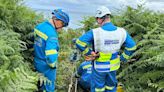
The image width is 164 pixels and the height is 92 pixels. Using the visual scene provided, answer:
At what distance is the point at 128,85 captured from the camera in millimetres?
8469

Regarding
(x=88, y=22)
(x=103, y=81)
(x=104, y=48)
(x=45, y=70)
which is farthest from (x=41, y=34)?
(x=88, y=22)

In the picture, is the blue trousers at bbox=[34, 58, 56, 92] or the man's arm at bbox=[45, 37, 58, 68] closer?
the man's arm at bbox=[45, 37, 58, 68]

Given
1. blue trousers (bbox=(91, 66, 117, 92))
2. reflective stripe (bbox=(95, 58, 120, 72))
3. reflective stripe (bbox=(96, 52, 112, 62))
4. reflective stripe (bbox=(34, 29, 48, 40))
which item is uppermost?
reflective stripe (bbox=(34, 29, 48, 40))

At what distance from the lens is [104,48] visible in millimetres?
7449

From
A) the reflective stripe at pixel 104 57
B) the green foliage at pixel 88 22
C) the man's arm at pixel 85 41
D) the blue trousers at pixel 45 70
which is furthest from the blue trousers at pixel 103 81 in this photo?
the green foliage at pixel 88 22

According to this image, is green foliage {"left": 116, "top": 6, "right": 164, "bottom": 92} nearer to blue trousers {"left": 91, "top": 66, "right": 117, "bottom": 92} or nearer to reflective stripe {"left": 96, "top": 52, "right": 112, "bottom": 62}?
blue trousers {"left": 91, "top": 66, "right": 117, "bottom": 92}

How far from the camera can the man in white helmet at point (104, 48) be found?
7367 mm

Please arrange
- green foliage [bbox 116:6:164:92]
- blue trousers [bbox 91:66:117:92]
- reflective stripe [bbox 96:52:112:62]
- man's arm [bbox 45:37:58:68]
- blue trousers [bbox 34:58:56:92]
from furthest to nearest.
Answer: green foliage [bbox 116:6:164:92] → blue trousers [bbox 91:66:117:92] → reflective stripe [bbox 96:52:112:62] → blue trousers [bbox 34:58:56:92] → man's arm [bbox 45:37:58:68]

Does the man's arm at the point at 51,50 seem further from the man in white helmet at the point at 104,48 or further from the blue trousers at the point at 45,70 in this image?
the man in white helmet at the point at 104,48

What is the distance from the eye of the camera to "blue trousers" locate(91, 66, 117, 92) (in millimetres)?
7664

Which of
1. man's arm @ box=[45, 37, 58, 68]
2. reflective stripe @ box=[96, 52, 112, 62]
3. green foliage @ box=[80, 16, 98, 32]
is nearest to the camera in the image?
man's arm @ box=[45, 37, 58, 68]

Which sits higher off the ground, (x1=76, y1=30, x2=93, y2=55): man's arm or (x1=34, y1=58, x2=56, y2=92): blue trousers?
(x1=76, y1=30, x2=93, y2=55): man's arm

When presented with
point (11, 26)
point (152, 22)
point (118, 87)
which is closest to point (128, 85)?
point (118, 87)

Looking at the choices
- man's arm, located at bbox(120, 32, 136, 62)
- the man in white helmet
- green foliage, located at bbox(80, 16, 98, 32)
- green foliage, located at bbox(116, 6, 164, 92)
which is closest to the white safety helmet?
the man in white helmet
